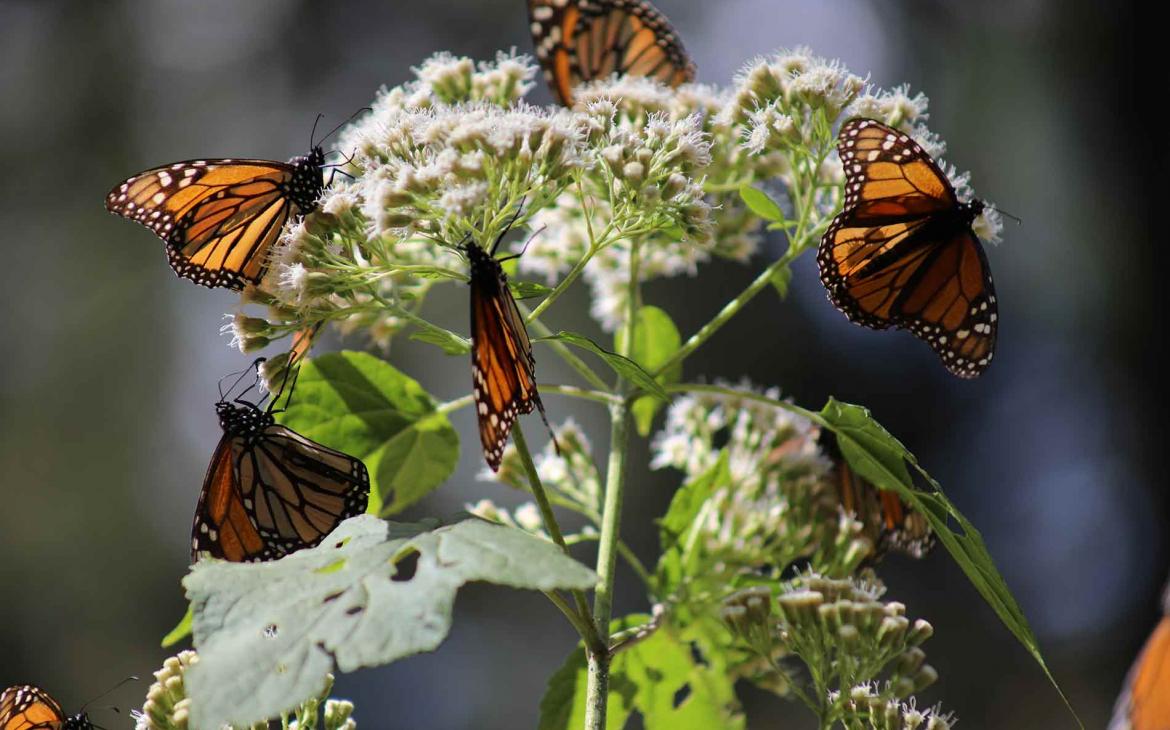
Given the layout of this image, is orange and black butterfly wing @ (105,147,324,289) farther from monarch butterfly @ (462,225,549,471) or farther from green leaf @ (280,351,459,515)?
monarch butterfly @ (462,225,549,471)

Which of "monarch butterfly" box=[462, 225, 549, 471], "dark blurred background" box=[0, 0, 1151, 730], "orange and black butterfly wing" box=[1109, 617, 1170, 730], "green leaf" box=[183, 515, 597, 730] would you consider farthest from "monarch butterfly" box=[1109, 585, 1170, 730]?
"dark blurred background" box=[0, 0, 1151, 730]

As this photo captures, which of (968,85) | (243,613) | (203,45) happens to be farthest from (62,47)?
(243,613)

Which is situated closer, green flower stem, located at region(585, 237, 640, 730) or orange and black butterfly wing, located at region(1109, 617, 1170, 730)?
orange and black butterfly wing, located at region(1109, 617, 1170, 730)

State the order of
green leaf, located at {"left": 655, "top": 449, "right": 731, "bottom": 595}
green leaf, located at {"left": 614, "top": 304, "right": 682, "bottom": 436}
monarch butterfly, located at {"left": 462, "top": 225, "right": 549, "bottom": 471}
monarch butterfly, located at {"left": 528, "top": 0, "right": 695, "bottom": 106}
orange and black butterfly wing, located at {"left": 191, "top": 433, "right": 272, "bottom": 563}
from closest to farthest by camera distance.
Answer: monarch butterfly, located at {"left": 462, "top": 225, "right": 549, "bottom": 471} → orange and black butterfly wing, located at {"left": 191, "top": 433, "right": 272, "bottom": 563} → green leaf, located at {"left": 655, "top": 449, "right": 731, "bottom": 595} → green leaf, located at {"left": 614, "top": 304, "right": 682, "bottom": 436} → monarch butterfly, located at {"left": 528, "top": 0, "right": 695, "bottom": 106}

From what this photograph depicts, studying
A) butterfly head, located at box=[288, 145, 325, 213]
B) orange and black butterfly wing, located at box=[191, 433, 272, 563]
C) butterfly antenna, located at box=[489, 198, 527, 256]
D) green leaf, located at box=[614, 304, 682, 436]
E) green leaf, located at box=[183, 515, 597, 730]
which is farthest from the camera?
green leaf, located at box=[614, 304, 682, 436]

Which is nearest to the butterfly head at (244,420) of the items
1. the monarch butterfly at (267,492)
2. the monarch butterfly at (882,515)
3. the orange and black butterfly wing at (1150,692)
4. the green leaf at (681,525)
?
the monarch butterfly at (267,492)

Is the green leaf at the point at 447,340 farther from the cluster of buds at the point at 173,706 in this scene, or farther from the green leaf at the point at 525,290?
the cluster of buds at the point at 173,706

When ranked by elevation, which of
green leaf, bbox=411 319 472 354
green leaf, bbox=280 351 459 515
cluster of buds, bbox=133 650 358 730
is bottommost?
cluster of buds, bbox=133 650 358 730
